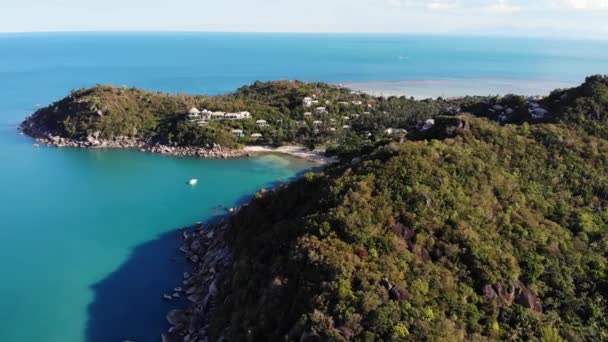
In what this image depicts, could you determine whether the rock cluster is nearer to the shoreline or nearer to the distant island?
the distant island

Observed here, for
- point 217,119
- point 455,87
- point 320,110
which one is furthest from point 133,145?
point 455,87

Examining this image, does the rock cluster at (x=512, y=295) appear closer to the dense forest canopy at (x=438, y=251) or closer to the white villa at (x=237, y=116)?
the dense forest canopy at (x=438, y=251)

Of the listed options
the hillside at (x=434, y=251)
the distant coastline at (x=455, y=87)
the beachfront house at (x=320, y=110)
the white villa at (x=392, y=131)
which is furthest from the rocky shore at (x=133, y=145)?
the distant coastline at (x=455, y=87)

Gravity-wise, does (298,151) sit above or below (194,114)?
below

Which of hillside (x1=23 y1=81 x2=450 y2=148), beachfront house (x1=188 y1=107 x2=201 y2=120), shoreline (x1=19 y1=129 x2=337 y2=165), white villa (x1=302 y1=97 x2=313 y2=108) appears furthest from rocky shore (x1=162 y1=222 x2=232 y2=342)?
white villa (x1=302 y1=97 x2=313 y2=108)

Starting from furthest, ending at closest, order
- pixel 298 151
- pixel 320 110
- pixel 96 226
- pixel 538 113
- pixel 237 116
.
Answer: pixel 320 110, pixel 237 116, pixel 298 151, pixel 96 226, pixel 538 113

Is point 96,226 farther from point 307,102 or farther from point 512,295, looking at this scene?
point 307,102
